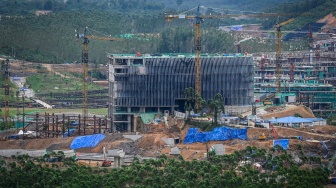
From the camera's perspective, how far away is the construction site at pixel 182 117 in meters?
129

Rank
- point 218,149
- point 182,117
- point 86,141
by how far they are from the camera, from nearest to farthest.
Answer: point 218,149
point 86,141
point 182,117

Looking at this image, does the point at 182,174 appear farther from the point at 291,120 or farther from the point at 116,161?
the point at 291,120

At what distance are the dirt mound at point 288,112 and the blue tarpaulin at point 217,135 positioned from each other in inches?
403

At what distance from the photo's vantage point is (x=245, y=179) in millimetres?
109250

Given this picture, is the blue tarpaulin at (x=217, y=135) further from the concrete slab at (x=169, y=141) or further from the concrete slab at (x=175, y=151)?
the concrete slab at (x=175, y=151)

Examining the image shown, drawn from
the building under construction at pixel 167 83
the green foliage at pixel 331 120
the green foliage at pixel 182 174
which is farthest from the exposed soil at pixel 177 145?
the green foliage at pixel 182 174

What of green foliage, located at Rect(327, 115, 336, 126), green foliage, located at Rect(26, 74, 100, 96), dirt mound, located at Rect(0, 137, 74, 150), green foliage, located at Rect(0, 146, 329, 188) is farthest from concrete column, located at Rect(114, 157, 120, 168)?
green foliage, located at Rect(26, 74, 100, 96)

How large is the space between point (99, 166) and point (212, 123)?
18.0 meters

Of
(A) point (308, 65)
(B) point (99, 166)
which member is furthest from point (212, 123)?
(A) point (308, 65)

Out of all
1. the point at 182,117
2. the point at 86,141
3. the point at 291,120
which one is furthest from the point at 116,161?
the point at 291,120

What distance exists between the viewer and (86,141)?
137125 millimetres

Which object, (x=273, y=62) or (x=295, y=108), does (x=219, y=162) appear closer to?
(x=295, y=108)

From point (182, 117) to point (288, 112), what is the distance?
12.1m

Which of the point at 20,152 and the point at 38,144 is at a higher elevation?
the point at 38,144
